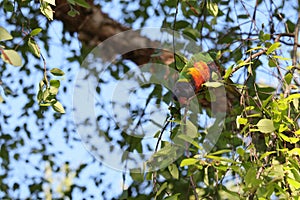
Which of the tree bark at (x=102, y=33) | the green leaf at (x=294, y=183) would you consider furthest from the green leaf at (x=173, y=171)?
the tree bark at (x=102, y=33)

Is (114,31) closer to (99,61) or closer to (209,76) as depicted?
(99,61)

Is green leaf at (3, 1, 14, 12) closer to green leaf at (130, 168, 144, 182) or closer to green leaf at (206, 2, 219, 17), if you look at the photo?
green leaf at (206, 2, 219, 17)

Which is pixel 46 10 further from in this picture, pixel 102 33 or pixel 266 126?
pixel 102 33

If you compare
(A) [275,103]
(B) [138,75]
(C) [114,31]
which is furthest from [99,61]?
(A) [275,103]

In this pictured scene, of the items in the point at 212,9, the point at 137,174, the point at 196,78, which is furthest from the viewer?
the point at 137,174

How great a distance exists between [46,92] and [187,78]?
0.82 ft

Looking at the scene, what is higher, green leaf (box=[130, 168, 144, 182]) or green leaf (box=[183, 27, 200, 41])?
green leaf (box=[183, 27, 200, 41])

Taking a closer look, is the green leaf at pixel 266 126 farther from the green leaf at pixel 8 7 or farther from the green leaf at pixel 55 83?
the green leaf at pixel 8 7

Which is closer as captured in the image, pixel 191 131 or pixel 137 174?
pixel 191 131

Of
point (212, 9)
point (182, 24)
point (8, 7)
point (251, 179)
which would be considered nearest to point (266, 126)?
point (251, 179)

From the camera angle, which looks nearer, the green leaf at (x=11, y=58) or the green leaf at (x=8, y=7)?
the green leaf at (x=11, y=58)

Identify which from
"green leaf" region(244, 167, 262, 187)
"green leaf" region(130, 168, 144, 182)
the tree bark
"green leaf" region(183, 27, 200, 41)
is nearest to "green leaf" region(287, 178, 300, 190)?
"green leaf" region(244, 167, 262, 187)

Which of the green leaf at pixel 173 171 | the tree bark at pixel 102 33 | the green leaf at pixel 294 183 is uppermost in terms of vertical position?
the tree bark at pixel 102 33

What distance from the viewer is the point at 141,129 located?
1604 millimetres
